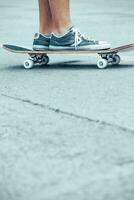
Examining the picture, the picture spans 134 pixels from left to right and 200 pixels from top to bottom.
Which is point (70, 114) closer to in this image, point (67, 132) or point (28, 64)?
point (67, 132)

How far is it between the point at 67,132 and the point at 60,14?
236 cm

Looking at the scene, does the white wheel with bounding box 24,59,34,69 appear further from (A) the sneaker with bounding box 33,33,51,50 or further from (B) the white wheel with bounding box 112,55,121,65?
(B) the white wheel with bounding box 112,55,121,65

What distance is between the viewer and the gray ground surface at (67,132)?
1.84 meters

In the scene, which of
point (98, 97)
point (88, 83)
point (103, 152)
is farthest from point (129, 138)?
point (88, 83)

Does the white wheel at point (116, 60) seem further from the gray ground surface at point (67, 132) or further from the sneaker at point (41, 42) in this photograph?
the sneaker at point (41, 42)

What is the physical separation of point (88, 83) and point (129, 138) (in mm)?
1502

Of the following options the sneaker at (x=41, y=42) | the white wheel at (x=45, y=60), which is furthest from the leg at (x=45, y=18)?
the white wheel at (x=45, y=60)

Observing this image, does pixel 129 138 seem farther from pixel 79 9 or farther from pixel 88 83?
pixel 79 9

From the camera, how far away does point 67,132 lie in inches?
97.6

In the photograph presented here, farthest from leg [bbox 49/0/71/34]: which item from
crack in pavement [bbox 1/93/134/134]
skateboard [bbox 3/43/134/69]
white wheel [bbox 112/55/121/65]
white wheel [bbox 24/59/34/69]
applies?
crack in pavement [bbox 1/93/134/134]

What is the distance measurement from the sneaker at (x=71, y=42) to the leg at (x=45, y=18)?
143mm

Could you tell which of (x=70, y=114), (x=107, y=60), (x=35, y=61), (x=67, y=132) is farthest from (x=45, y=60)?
(x=67, y=132)

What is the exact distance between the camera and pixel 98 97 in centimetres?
326

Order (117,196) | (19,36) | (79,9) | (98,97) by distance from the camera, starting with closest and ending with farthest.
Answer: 1. (117,196)
2. (98,97)
3. (19,36)
4. (79,9)
